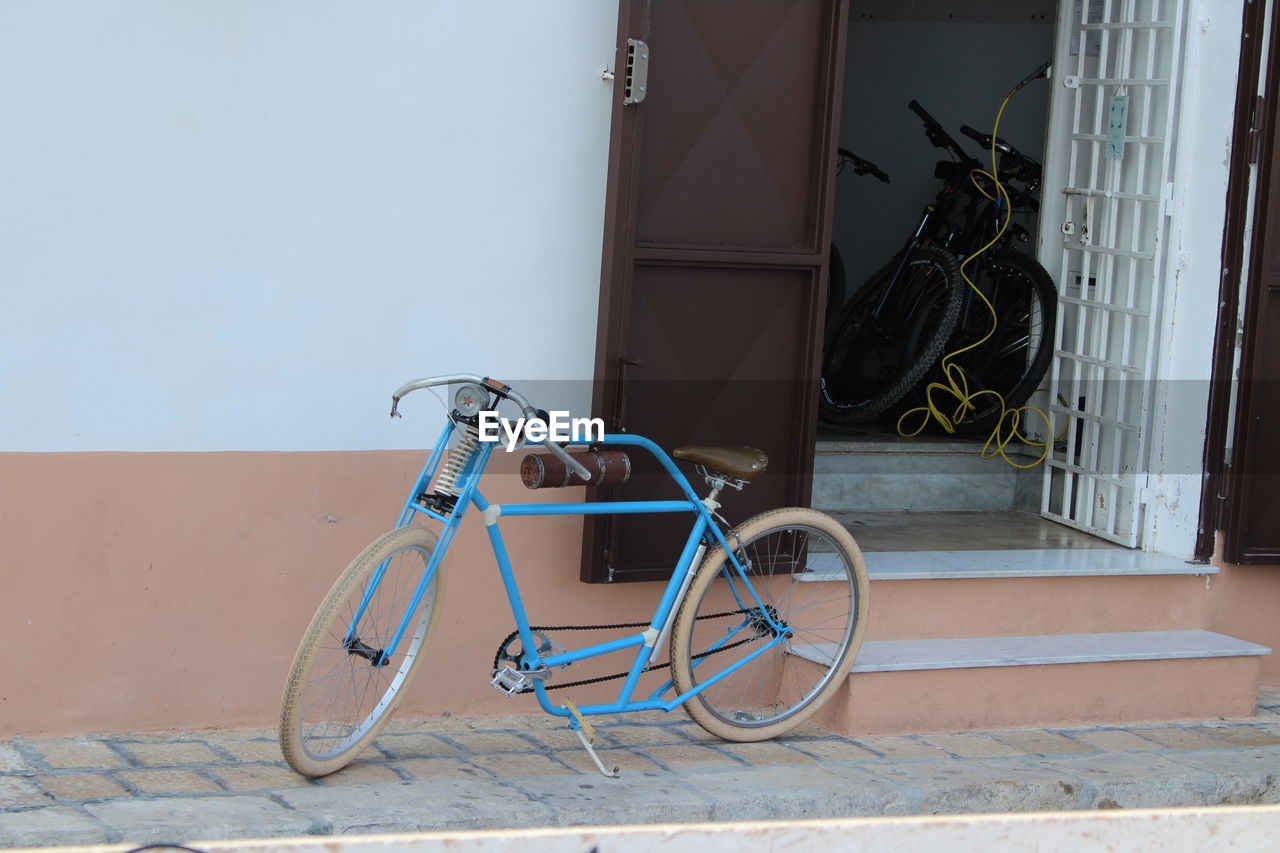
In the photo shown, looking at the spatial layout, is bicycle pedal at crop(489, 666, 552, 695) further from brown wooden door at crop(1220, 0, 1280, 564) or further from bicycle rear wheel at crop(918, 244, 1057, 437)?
bicycle rear wheel at crop(918, 244, 1057, 437)

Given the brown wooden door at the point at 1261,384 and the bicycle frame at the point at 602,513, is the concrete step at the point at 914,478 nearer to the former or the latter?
the brown wooden door at the point at 1261,384

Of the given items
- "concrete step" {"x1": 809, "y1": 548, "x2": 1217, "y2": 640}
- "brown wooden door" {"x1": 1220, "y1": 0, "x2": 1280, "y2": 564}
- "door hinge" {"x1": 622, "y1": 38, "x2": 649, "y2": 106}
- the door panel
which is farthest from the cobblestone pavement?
"door hinge" {"x1": 622, "y1": 38, "x2": 649, "y2": 106}

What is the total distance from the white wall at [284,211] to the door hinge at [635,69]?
17 centimetres

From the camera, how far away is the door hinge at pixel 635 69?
442cm

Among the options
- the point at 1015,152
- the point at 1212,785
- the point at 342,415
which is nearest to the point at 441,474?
the point at 342,415

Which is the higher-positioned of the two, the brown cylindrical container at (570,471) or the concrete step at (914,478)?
the brown cylindrical container at (570,471)

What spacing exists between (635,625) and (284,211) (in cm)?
163

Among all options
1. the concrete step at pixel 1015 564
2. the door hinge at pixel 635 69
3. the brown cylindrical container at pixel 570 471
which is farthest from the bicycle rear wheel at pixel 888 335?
the brown cylindrical container at pixel 570 471

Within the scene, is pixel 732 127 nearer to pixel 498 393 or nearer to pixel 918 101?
pixel 498 393

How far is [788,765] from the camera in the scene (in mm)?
4488

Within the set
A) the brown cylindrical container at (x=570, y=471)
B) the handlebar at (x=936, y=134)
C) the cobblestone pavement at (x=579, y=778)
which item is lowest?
the cobblestone pavement at (x=579, y=778)

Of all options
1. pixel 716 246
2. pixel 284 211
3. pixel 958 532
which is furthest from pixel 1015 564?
pixel 284 211

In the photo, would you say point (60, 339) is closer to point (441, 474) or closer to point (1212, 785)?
point (441, 474)

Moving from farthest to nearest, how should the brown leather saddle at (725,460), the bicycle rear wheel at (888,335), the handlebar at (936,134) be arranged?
1. the handlebar at (936,134)
2. the bicycle rear wheel at (888,335)
3. the brown leather saddle at (725,460)
